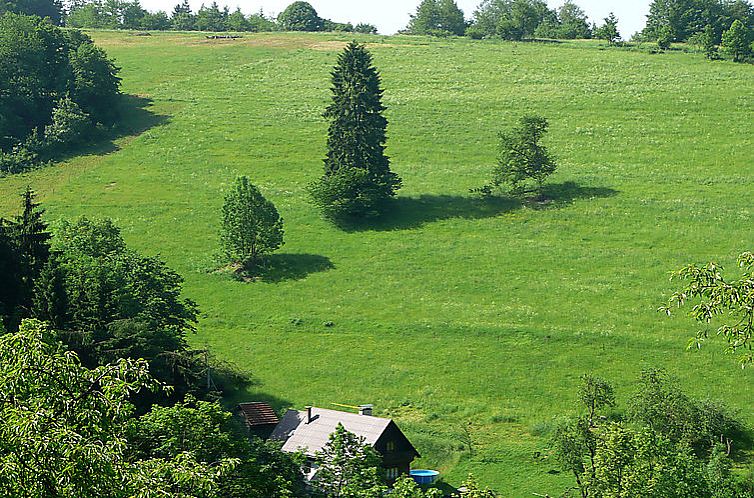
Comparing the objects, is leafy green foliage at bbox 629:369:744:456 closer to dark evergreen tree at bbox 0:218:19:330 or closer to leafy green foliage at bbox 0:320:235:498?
dark evergreen tree at bbox 0:218:19:330

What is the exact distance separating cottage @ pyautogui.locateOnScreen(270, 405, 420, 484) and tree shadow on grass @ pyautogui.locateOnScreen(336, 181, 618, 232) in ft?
109

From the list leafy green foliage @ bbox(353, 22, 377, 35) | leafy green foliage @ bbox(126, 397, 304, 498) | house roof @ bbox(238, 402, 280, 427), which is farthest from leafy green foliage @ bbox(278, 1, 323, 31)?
leafy green foliage @ bbox(126, 397, 304, 498)

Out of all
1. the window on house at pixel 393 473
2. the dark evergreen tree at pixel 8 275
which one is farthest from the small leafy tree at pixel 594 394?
the dark evergreen tree at pixel 8 275


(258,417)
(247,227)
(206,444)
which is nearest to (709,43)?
(247,227)

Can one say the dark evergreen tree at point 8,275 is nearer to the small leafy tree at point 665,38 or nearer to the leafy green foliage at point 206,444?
the leafy green foliage at point 206,444

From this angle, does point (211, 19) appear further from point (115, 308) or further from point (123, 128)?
point (115, 308)

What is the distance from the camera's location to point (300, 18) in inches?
6590

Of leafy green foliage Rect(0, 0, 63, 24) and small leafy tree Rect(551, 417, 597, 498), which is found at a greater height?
leafy green foliage Rect(0, 0, 63, 24)

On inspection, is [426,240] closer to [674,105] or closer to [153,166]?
[153,166]

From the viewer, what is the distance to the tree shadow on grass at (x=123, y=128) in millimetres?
92688

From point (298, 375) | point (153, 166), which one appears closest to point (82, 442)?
point (298, 375)

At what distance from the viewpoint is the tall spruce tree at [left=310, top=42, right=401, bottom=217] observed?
75.6m

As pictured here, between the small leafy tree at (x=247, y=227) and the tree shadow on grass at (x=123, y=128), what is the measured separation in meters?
29.9

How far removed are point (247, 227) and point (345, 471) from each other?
4347 centimetres
